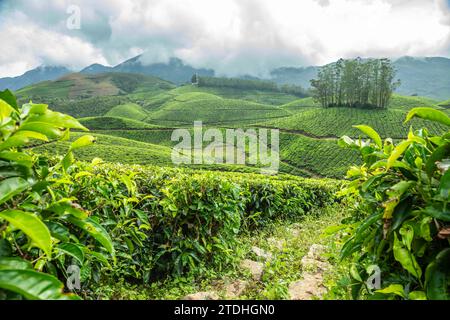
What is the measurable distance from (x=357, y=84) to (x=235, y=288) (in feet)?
247

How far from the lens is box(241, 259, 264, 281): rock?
3.61m

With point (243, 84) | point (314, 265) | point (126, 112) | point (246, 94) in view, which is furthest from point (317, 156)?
point (243, 84)

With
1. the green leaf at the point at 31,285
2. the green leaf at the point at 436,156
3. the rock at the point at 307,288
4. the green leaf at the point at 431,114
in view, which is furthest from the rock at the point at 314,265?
the green leaf at the point at 31,285

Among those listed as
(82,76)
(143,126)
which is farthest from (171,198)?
(82,76)

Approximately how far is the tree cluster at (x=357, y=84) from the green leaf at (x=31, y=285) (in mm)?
75340

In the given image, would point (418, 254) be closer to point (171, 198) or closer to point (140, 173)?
point (171, 198)

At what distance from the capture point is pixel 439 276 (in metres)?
1.30

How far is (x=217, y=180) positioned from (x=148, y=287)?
1349 mm

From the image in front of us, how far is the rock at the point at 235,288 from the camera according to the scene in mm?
3027

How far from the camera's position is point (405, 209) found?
1.44m

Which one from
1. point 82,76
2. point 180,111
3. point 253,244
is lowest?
point 253,244

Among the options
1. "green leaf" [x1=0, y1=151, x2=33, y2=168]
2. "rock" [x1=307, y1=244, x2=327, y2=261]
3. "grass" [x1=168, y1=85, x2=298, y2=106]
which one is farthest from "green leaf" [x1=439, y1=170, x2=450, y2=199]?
"grass" [x1=168, y1=85, x2=298, y2=106]

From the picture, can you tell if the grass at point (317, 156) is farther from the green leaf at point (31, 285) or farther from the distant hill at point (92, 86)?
the distant hill at point (92, 86)
